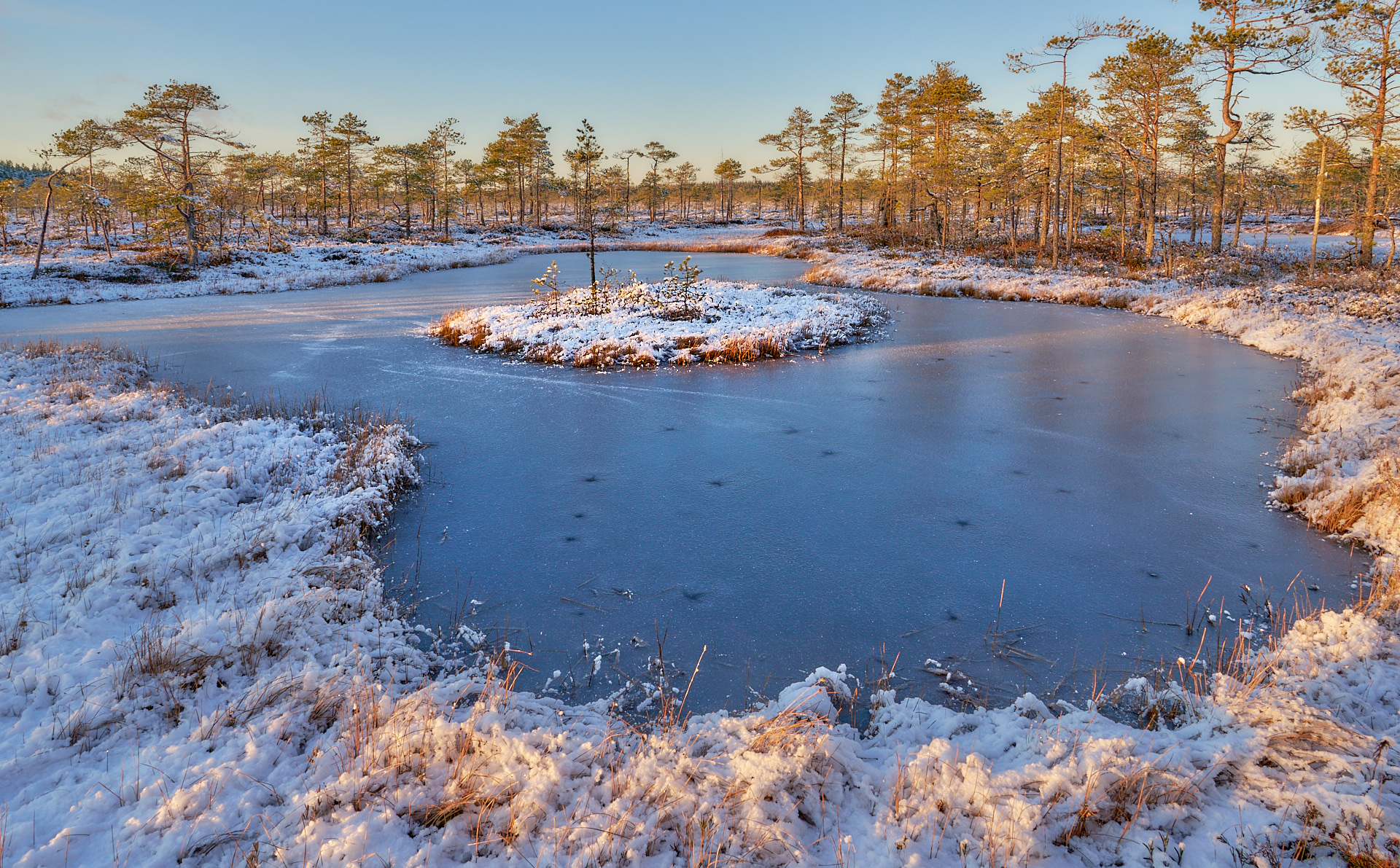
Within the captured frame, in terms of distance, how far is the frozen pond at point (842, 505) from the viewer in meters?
4.59

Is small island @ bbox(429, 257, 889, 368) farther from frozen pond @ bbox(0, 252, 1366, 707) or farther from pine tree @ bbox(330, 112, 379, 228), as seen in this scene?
pine tree @ bbox(330, 112, 379, 228)

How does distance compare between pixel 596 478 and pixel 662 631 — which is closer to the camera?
pixel 662 631

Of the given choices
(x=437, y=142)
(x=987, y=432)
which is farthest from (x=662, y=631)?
(x=437, y=142)

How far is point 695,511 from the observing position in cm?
662

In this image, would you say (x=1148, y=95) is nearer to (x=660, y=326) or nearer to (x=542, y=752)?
Result: (x=660, y=326)

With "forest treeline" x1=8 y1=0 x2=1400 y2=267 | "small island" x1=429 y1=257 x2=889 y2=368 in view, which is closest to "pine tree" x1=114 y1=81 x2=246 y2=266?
"forest treeline" x1=8 y1=0 x2=1400 y2=267

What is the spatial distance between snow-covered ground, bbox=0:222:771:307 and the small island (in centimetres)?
1595

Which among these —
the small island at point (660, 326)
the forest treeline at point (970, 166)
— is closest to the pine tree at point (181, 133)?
the forest treeline at point (970, 166)

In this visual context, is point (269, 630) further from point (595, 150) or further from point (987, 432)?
point (595, 150)

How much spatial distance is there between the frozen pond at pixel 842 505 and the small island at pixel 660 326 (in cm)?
93

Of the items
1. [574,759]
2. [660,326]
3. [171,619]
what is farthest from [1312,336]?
[171,619]

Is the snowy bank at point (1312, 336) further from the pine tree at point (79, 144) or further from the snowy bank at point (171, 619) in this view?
the pine tree at point (79, 144)

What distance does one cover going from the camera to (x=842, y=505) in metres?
6.72

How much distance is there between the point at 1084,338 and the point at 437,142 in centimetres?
6477
